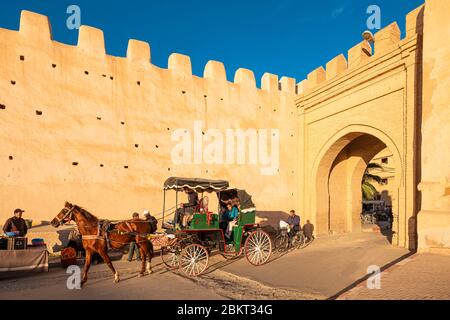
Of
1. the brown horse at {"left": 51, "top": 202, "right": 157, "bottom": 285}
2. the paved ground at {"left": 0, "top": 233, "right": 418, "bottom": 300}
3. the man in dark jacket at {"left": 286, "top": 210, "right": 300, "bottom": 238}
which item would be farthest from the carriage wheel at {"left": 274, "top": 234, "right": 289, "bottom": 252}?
the brown horse at {"left": 51, "top": 202, "right": 157, "bottom": 285}

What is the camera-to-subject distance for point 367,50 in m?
11.3

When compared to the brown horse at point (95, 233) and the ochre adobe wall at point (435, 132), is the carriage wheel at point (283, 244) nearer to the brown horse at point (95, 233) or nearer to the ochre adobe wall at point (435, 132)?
the ochre adobe wall at point (435, 132)

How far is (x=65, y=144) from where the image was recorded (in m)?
12.2

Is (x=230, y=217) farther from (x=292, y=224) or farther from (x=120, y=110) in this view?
(x=120, y=110)

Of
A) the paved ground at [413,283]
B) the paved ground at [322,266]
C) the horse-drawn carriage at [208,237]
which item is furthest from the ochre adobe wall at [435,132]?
the horse-drawn carriage at [208,237]

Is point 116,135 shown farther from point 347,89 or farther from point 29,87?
point 347,89

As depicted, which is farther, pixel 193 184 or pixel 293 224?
pixel 293 224

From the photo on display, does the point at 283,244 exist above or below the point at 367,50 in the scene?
below

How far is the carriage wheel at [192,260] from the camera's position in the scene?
23.9ft

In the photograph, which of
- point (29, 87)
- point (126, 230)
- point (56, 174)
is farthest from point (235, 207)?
point (29, 87)

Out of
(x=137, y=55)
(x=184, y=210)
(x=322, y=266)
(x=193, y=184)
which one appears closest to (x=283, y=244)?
(x=322, y=266)

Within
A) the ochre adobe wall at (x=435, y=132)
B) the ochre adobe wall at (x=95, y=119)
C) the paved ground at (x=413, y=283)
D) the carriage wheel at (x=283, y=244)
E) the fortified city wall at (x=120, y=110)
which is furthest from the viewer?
the ochre adobe wall at (x=95, y=119)

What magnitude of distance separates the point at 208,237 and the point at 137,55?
992cm

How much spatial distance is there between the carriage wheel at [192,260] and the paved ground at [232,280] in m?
0.23
